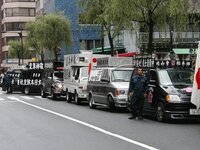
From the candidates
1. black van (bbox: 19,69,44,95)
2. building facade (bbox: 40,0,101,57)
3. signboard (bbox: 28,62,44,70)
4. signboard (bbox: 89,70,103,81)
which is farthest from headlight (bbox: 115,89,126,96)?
building facade (bbox: 40,0,101,57)

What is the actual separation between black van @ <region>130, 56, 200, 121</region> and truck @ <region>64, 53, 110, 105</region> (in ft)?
29.1

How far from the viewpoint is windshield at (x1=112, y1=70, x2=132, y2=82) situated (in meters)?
21.7

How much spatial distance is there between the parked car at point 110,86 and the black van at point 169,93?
2.28 meters

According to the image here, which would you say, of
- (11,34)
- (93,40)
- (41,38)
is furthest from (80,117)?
(11,34)

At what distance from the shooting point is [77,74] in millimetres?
28594

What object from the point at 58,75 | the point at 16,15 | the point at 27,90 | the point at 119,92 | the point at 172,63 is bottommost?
the point at 27,90

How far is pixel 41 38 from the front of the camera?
49.8 m

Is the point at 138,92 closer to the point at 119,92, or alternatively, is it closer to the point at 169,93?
the point at 169,93

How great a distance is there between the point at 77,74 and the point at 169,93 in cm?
1273

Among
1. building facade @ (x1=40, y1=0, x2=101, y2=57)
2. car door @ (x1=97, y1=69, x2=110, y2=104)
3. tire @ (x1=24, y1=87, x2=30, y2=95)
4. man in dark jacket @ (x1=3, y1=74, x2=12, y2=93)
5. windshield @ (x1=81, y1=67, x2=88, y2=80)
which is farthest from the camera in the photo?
building facade @ (x1=40, y1=0, x2=101, y2=57)

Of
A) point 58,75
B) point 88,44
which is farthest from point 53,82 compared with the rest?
point 88,44

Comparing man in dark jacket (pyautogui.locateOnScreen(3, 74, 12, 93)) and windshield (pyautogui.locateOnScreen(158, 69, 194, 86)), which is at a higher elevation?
windshield (pyautogui.locateOnScreen(158, 69, 194, 86))

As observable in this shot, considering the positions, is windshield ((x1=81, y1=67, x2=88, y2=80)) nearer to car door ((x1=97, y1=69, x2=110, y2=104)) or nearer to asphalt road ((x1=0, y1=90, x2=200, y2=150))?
car door ((x1=97, y1=69, x2=110, y2=104))

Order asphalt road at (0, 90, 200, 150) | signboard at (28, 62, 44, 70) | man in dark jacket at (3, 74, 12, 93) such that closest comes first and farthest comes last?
1. asphalt road at (0, 90, 200, 150)
2. signboard at (28, 62, 44, 70)
3. man in dark jacket at (3, 74, 12, 93)
